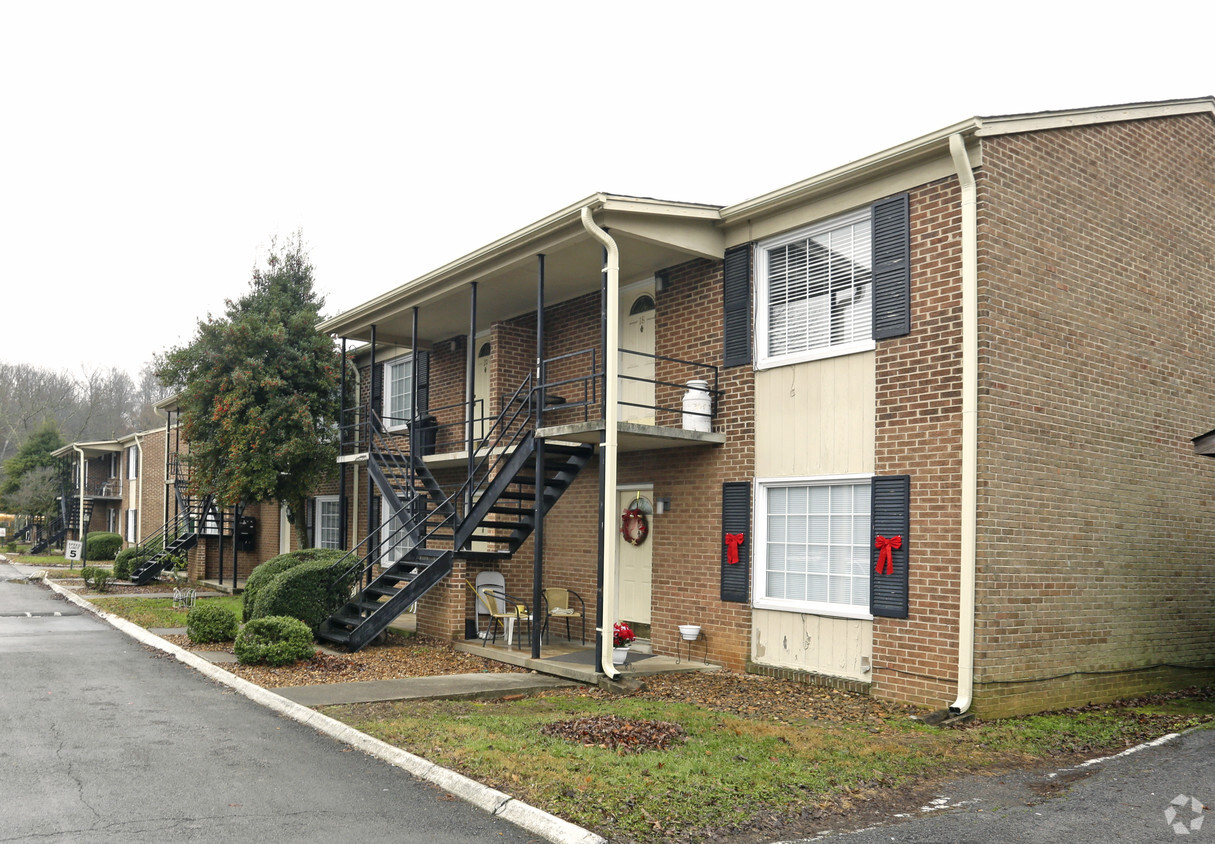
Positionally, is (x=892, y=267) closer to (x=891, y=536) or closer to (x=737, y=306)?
(x=737, y=306)

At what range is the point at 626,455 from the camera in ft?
45.4

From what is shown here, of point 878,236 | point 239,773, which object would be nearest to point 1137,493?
point 878,236

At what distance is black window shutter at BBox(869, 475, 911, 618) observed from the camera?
993cm

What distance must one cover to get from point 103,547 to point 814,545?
3223 centimetres

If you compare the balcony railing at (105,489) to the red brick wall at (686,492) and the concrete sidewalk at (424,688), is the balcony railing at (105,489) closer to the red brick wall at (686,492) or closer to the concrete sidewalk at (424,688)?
the red brick wall at (686,492)

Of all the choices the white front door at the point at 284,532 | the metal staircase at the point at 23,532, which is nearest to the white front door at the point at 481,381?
the white front door at the point at 284,532

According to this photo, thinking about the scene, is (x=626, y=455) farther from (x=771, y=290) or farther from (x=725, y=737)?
(x=725, y=737)

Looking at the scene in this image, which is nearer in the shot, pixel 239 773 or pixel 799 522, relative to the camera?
pixel 239 773

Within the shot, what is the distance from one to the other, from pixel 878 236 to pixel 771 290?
5.61 feet

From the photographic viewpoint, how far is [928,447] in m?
9.88

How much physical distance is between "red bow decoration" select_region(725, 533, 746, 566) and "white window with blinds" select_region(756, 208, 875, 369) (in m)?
2.11

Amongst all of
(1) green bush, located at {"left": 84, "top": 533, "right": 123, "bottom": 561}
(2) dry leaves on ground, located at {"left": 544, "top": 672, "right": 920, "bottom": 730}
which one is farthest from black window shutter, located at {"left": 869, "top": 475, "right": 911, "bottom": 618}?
(1) green bush, located at {"left": 84, "top": 533, "right": 123, "bottom": 561}

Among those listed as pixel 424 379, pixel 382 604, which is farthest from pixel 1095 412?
pixel 424 379

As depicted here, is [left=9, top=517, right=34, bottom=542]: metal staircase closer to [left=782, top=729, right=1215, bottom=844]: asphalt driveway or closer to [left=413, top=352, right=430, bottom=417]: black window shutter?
[left=413, top=352, right=430, bottom=417]: black window shutter
